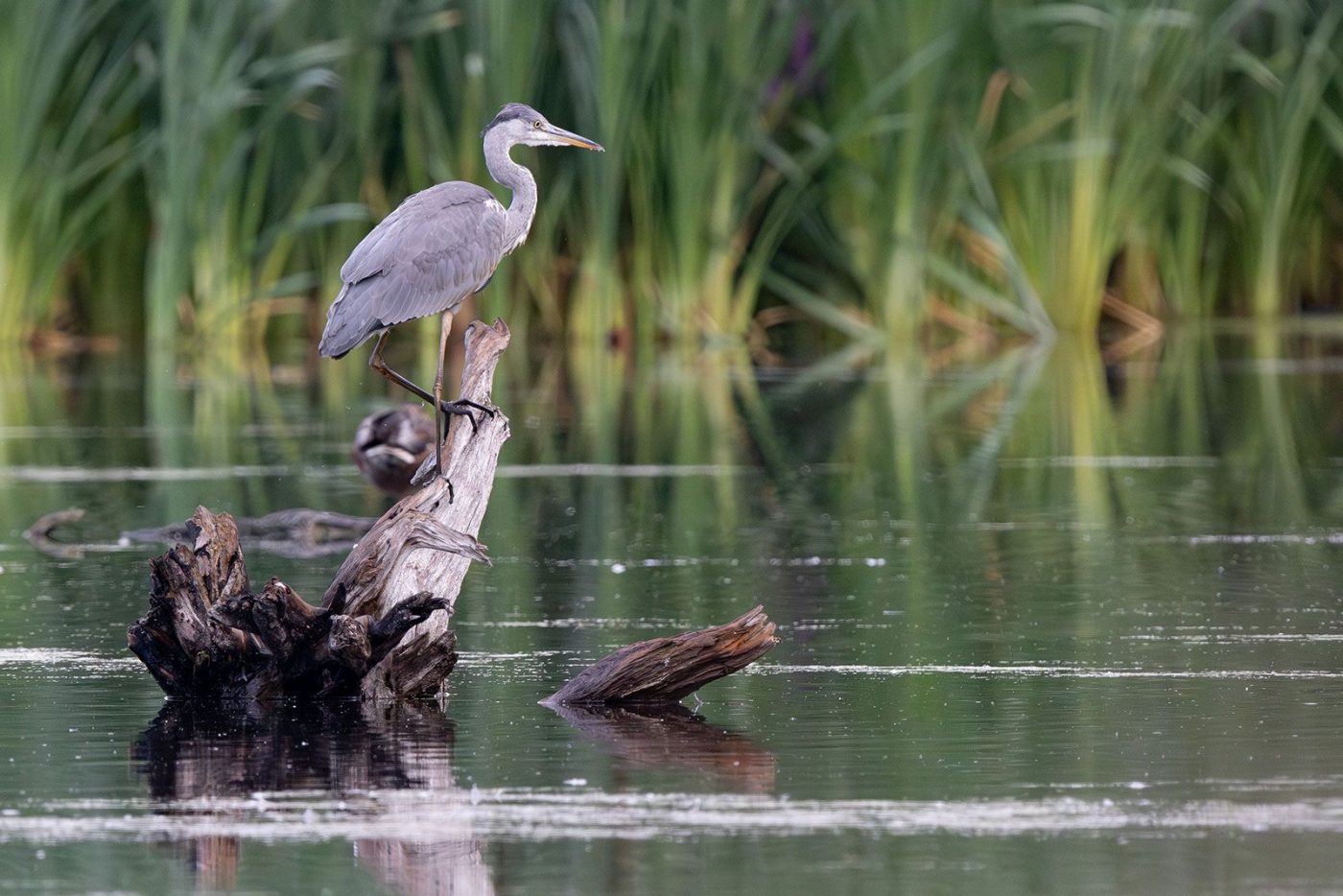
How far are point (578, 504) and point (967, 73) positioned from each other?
8.80m

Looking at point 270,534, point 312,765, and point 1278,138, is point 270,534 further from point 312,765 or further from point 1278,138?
point 1278,138

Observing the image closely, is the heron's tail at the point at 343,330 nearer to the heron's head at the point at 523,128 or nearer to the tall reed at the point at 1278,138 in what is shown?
the heron's head at the point at 523,128

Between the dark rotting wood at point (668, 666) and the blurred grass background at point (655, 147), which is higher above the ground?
the blurred grass background at point (655, 147)

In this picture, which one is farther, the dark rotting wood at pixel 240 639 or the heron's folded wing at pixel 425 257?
the heron's folded wing at pixel 425 257

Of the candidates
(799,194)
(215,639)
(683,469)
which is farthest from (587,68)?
(215,639)

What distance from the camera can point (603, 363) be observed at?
1691cm

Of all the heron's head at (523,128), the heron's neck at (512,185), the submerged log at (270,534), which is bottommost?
the submerged log at (270,534)

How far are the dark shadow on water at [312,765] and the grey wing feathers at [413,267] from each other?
4.47 ft

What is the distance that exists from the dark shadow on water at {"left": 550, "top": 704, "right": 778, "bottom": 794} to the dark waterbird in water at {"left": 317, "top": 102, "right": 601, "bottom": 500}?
3.63 ft

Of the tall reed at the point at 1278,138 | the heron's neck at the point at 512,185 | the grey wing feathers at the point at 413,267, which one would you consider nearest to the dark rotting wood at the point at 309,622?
the grey wing feathers at the point at 413,267

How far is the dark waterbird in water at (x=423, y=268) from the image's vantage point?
6516 mm

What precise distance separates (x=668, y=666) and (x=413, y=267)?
1645mm

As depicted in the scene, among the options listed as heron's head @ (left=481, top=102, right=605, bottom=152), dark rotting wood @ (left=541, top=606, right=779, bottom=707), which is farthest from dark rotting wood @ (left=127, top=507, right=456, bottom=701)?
heron's head @ (left=481, top=102, right=605, bottom=152)

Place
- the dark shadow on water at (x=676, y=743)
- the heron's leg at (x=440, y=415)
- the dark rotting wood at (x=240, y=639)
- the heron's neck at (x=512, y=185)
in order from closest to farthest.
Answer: the dark shadow on water at (x=676, y=743) < the dark rotting wood at (x=240, y=639) < the heron's leg at (x=440, y=415) < the heron's neck at (x=512, y=185)
